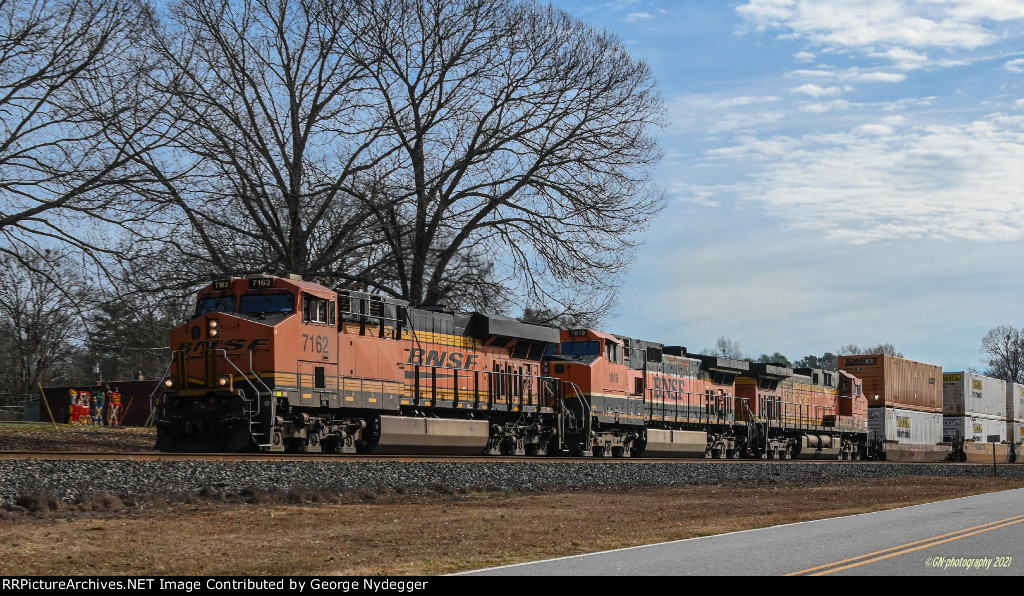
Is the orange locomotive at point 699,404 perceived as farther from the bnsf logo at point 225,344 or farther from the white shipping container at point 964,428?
the bnsf logo at point 225,344

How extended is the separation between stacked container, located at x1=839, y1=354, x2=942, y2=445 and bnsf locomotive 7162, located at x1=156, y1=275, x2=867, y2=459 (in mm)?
9562

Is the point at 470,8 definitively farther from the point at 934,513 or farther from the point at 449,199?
the point at 934,513

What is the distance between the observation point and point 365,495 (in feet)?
54.5

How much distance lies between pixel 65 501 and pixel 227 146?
1621 centimetres

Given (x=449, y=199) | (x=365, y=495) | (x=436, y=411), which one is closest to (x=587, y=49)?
(x=449, y=199)

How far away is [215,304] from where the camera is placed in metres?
20.5

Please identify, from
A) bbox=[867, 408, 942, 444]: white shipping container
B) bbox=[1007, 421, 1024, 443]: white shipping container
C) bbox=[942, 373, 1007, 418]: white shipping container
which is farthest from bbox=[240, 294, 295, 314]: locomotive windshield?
bbox=[1007, 421, 1024, 443]: white shipping container

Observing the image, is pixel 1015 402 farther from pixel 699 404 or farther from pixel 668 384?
pixel 668 384

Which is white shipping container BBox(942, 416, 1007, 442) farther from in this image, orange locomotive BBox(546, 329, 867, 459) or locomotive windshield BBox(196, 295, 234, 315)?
locomotive windshield BBox(196, 295, 234, 315)

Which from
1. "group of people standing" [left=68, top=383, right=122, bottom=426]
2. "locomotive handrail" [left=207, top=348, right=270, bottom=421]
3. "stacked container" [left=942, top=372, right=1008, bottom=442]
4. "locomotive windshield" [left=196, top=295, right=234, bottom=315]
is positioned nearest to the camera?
"locomotive handrail" [left=207, top=348, right=270, bottom=421]

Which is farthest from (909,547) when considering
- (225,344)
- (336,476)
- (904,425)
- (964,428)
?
(964,428)

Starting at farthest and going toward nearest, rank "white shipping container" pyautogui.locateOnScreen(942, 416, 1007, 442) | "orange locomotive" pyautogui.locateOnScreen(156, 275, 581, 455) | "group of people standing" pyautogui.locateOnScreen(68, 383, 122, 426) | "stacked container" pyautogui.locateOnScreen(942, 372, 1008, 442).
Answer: "stacked container" pyautogui.locateOnScreen(942, 372, 1008, 442) → "white shipping container" pyautogui.locateOnScreen(942, 416, 1007, 442) → "group of people standing" pyautogui.locateOnScreen(68, 383, 122, 426) → "orange locomotive" pyautogui.locateOnScreen(156, 275, 581, 455)

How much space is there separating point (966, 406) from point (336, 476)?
1665 inches

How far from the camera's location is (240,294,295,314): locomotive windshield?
782 inches
